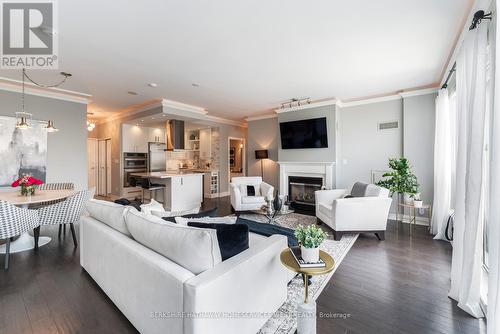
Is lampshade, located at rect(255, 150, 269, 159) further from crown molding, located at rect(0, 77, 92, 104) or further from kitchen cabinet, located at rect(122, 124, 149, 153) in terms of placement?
crown molding, located at rect(0, 77, 92, 104)

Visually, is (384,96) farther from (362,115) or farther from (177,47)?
(177,47)

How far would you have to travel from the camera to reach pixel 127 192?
712cm

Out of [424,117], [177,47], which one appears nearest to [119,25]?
[177,47]

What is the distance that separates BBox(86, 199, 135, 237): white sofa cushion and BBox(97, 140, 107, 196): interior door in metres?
6.34

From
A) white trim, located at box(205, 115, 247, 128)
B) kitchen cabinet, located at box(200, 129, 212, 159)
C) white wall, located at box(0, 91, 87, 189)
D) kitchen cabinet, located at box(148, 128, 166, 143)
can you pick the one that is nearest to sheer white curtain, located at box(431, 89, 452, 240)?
white trim, located at box(205, 115, 247, 128)

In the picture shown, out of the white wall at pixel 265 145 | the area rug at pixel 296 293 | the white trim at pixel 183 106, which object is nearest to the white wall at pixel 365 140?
the white wall at pixel 265 145

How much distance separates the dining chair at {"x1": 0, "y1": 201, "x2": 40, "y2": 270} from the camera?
98.0 inches

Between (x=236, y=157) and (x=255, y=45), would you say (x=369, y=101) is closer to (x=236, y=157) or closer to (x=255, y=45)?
(x=255, y=45)

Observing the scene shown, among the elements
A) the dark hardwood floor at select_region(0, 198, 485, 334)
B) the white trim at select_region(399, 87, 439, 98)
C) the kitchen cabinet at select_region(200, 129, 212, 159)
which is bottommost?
the dark hardwood floor at select_region(0, 198, 485, 334)

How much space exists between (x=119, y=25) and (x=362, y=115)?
16.3 ft

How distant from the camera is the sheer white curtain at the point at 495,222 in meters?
1.30

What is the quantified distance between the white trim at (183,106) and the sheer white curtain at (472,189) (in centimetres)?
518

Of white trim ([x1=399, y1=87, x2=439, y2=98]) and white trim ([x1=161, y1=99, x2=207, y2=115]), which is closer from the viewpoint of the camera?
white trim ([x1=399, y1=87, x2=439, y2=98])

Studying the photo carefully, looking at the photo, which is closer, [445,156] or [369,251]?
[369,251]
